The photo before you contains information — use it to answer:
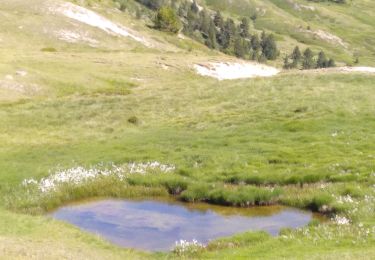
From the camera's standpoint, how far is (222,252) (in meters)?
21.4

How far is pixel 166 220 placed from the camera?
2714 centimetres

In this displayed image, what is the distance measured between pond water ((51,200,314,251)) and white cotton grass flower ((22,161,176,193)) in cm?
217

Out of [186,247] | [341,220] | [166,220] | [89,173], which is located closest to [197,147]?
[89,173]

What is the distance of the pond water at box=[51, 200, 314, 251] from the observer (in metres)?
24.8

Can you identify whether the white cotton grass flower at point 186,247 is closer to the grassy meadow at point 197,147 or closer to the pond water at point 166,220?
the grassy meadow at point 197,147

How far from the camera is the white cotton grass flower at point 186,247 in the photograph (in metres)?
21.7

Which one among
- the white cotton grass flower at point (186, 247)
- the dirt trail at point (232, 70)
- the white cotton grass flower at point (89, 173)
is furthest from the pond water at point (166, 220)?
the dirt trail at point (232, 70)

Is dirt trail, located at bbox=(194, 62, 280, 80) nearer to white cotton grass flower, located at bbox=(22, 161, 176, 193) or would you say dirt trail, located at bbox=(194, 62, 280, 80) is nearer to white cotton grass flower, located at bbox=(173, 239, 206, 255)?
white cotton grass flower, located at bbox=(22, 161, 176, 193)

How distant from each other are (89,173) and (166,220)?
7820 millimetres

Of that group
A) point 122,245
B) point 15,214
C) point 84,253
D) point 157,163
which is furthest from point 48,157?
point 84,253

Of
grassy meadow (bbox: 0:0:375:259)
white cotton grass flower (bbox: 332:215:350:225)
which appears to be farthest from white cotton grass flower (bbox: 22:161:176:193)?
white cotton grass flower (bbox: 332:215:350:225)

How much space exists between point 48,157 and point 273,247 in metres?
21.7

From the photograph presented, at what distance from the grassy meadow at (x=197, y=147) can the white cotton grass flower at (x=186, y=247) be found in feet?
1.16

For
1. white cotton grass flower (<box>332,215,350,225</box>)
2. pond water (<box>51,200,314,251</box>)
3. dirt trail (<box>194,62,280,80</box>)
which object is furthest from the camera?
dirt trail (<box>194,62,280,80</box>)
